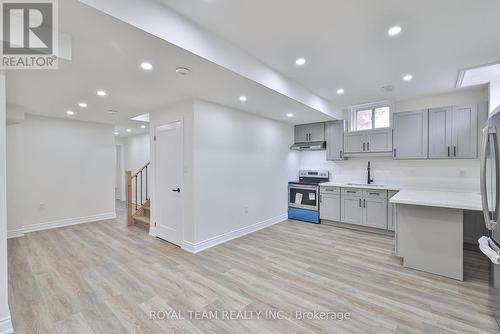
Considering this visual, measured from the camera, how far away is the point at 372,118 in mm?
4855

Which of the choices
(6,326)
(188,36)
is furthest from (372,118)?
(6,326)

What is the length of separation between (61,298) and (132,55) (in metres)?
2.58

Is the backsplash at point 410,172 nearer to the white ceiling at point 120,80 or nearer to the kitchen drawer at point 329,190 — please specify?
the kitchen drawer at point 329,190

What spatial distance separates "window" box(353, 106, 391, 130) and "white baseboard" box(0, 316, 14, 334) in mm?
5872

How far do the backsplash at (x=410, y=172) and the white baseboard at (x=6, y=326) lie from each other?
5.49m

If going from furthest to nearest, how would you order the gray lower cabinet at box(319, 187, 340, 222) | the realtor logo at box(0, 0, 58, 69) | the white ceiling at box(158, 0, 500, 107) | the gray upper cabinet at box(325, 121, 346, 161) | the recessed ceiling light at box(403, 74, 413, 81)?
the gray upper cabinet at box(325, 121, 346, 161) < the gray lower cabinet at box(319, 187, 340, 222) < the recessed ceiling light at box(403, 74, 413, 81) < the white ceiling at box(158, 0, 500, 107) < the realtor logo at box(0, 0, 58, 69)

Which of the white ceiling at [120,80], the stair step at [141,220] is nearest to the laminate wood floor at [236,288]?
the stair step at [141,220]

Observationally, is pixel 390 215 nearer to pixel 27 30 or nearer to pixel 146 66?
pixel 146 66

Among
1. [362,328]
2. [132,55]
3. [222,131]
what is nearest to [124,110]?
[222,131]

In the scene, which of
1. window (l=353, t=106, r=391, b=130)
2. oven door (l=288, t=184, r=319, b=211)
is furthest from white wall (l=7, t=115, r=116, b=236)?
window (l=353, t=106, r=391, b=130)

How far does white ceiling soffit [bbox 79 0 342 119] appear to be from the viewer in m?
1.63

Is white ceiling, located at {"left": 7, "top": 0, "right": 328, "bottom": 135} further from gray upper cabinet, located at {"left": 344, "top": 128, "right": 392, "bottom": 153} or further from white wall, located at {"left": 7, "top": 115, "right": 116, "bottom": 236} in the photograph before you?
gray upper cabinet, located at {"left": 344, "top": 128, "right": 392, "bottom": 153}

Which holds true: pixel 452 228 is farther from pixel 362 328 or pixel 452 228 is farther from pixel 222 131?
pixel 222 131

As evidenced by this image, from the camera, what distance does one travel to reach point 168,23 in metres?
1.88
